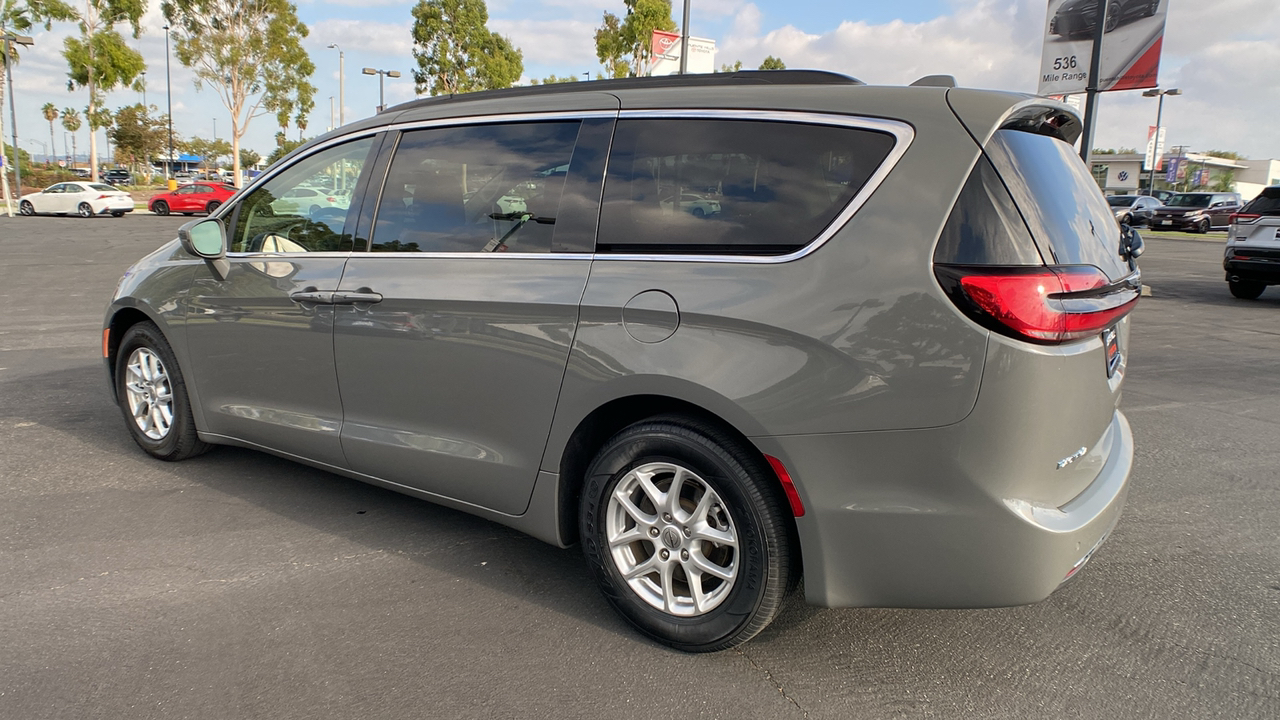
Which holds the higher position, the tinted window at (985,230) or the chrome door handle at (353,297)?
the tinted window at (985,230)

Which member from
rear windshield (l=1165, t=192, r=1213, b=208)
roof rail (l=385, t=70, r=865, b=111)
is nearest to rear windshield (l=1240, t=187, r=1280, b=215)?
roof rail (l=385, t=70, r=865, b=111)

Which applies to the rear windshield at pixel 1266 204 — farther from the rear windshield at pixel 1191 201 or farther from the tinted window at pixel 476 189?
the rear windshield at pixel 1191 201

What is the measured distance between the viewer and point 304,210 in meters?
3.91

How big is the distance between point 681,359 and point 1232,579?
2.48 m

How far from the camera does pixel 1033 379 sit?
2240 millimetres

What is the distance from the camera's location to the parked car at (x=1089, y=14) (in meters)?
14.9

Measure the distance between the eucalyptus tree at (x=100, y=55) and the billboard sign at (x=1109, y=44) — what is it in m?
47.3

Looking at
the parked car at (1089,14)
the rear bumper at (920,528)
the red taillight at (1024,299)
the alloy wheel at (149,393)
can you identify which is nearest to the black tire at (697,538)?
the rear bumper at (920,528)

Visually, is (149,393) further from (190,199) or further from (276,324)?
(190,199)

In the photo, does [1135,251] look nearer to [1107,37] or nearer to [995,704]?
[995,704]

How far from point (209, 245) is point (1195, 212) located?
44215 mm

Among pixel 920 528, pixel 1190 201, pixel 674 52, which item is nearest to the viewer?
pixel 920 528

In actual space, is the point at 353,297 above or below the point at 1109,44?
below

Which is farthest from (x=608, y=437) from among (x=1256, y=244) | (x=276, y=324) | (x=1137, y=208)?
(x=1137, y=208)
